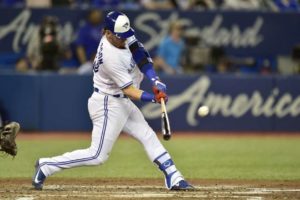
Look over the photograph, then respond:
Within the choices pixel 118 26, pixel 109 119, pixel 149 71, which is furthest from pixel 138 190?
pixel 118 26

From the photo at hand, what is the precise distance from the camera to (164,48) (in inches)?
663


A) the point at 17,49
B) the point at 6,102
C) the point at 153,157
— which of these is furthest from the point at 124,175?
the point at 17,49

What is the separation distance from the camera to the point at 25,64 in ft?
54.5

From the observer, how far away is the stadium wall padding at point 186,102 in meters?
16.0

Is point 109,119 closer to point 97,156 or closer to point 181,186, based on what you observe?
point 97,156

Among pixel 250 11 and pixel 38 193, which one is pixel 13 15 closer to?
pixel 250 11

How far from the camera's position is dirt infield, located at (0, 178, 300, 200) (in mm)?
8312

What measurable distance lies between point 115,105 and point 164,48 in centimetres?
828

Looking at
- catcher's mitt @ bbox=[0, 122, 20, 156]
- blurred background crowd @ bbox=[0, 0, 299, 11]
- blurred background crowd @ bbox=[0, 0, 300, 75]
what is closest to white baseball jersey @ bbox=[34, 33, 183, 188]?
catcher's mitt @ bbox=[0, 122, 20, 156]

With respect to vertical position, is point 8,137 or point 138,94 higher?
point 138,94

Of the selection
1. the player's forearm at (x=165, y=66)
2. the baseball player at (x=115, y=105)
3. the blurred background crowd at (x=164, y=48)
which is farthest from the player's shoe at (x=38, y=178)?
the player's forearm at (x=165, y=66)

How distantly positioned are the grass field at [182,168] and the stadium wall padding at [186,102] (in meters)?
0.54

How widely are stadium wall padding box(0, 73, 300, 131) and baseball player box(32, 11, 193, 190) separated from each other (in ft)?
23.9

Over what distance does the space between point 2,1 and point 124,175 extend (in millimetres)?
8202
